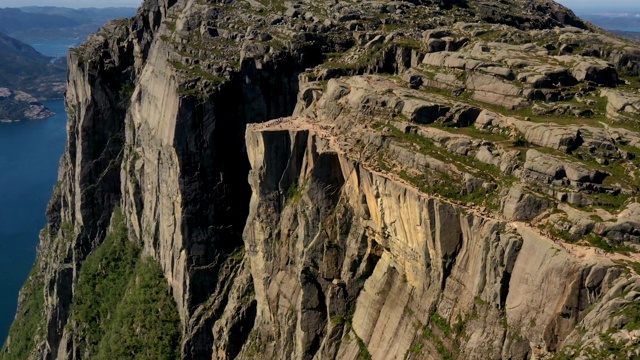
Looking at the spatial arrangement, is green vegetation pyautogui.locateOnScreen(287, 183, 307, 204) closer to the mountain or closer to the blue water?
the mountain

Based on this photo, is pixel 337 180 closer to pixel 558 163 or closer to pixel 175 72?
pixel 558 163

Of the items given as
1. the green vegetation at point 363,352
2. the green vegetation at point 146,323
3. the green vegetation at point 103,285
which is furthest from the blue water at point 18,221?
the green vegetation at point 363,352

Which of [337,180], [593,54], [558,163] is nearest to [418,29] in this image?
[593,54]

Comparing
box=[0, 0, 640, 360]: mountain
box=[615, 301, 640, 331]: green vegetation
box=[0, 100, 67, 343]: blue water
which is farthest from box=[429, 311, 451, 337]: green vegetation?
box=[0, 100, 67, 343]: blue water

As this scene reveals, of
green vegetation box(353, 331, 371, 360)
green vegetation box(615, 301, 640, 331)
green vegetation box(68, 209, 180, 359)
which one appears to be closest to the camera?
green vegetation box(615, 301, 640, 331)

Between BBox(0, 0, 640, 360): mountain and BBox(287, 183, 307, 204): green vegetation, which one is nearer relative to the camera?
BBox(0, 0, 640, 360): mountain

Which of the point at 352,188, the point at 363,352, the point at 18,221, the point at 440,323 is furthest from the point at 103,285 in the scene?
the point at 18,221

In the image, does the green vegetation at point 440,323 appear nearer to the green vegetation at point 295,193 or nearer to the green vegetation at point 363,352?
the green vegetation at point 363,352
